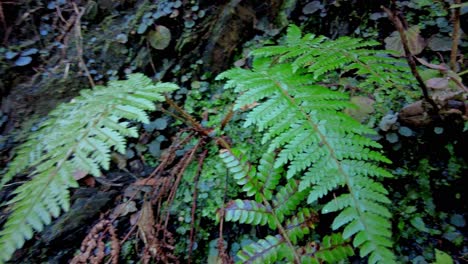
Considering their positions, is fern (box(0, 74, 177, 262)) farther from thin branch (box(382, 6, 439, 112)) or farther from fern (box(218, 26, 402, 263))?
thin branch (box(382, 6, 439, 112))

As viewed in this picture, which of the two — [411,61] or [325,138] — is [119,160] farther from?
[411,61]

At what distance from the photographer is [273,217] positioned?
1713 mm

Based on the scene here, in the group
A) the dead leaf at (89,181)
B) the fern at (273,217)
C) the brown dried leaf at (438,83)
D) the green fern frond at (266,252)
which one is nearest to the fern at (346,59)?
the brown dried leaf at (438,83)

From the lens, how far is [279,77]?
188cm

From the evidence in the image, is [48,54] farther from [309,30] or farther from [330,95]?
[330,95]

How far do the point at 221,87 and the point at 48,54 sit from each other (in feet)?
5.06

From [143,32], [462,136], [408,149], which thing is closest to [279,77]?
[408,149]

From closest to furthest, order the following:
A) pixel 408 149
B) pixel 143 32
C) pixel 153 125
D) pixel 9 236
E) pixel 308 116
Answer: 1. pixel 9 236
2. pixel 308 116
3. pixel 408 149
4. pixel 153 125
5. pixel 143 32

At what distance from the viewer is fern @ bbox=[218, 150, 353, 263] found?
1574 millimetres

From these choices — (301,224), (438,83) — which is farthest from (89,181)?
(438,83)

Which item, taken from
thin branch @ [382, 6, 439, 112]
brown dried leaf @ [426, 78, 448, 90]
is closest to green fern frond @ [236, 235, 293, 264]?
thin branch @ [382, 6, 439, 112]

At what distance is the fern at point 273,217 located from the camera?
157 cm

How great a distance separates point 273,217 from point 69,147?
111 cm

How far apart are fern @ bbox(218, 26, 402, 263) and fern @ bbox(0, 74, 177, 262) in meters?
0.61
